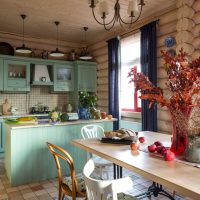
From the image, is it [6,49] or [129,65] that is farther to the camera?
[6,49]

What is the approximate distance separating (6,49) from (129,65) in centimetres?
287

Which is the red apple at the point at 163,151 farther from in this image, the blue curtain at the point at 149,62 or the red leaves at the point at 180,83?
the blue curtain at the point at 149,62

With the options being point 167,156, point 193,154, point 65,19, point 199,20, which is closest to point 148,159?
point 167,156

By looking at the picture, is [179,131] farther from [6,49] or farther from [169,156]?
[6,49]

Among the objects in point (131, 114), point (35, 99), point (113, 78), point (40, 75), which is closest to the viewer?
point (131, 114)

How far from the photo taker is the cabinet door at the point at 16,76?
485cm

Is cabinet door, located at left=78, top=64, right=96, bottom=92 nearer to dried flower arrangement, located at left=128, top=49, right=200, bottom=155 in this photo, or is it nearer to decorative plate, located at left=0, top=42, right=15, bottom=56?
decorative plate, located at left=0, top=42, right=15, bottom=56

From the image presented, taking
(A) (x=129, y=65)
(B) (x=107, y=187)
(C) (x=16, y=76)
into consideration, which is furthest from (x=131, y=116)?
(B) (x=107, y=187)

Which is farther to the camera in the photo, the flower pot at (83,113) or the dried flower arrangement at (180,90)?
the flower pot at (83,113)

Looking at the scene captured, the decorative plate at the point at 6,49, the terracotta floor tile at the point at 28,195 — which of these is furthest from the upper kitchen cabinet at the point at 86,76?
the terracotta floor tile at the point at 28,195

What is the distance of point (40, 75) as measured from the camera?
5223mm

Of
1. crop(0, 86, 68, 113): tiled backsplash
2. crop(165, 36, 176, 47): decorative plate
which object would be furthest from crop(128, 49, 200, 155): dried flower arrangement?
crop(0, 86, 68, 113): tiled backsplash

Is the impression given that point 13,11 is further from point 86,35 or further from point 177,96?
point 177,96

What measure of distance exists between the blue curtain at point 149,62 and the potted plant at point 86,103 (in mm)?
970
